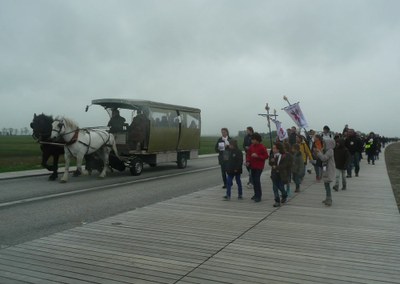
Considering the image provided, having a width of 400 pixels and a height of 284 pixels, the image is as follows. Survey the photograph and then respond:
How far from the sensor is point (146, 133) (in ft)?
52.8

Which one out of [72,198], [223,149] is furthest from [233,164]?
[72,198]

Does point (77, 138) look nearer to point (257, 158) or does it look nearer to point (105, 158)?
point (105, 158)

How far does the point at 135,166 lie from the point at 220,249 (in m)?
10.8

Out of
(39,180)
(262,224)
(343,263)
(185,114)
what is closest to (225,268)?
(343,263)

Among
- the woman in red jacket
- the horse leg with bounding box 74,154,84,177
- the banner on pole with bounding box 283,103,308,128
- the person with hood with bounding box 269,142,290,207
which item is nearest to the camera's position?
the person with hood with bounding box 269,142,290,207

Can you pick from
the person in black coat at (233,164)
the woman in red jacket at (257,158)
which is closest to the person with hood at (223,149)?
the person in black coat at (233,164)

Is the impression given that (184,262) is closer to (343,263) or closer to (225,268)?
(225,268)

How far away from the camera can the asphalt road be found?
7.28 metres

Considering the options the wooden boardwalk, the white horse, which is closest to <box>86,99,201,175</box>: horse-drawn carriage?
the white horse

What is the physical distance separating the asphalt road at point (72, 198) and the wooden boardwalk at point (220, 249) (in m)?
0.70

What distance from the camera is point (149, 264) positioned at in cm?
502

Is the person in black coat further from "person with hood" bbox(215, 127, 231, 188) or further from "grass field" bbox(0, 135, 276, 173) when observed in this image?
"grass field" bbox(0, 135, 276, 173)

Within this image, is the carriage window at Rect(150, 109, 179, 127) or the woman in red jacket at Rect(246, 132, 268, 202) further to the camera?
the carriage window at Rect(150, 109, 179, 127)

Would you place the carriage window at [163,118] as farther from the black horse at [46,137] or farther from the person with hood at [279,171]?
the person with hood at [279,171]
